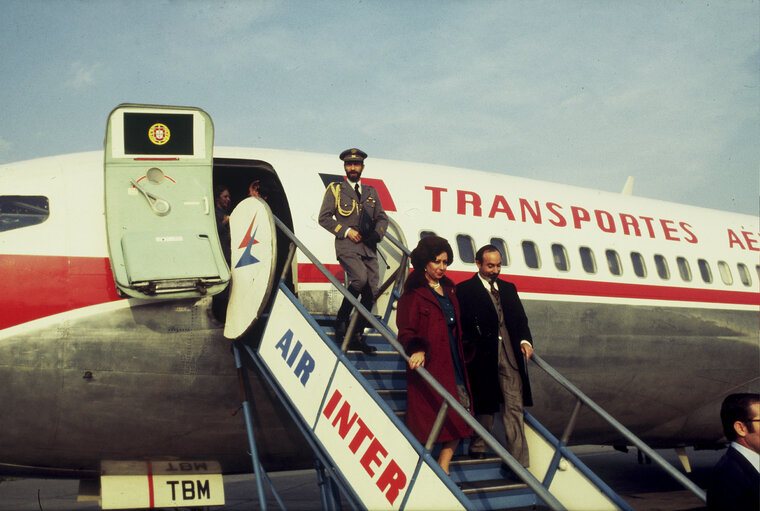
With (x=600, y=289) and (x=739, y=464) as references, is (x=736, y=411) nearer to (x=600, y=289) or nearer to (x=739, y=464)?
(x=739, y=464)

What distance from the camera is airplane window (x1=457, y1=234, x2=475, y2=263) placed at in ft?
27.5

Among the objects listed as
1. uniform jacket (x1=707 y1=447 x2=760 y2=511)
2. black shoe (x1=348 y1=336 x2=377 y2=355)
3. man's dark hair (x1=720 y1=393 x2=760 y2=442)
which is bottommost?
uniform jacket (x1=707 y1=447 x2=760 y2=511)

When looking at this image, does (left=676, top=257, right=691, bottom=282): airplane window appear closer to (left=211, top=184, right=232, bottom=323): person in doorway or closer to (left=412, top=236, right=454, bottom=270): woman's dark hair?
(left=412, top=236, right=454, bottom=270): woman's dark hair

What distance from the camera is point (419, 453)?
4633 mm

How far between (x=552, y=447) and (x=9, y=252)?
5.03 metres

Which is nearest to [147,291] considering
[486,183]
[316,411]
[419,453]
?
[316,411]

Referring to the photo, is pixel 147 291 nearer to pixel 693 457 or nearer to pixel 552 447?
pixel 552 447

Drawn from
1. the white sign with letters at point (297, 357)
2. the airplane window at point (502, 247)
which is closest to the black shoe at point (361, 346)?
the white sign with letters at point (297, 357)

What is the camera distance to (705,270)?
1072 cm

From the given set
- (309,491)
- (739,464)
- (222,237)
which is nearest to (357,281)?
(222,237)

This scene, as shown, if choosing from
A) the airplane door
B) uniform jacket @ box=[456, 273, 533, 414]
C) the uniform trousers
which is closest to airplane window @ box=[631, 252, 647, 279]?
uniform jacket @ box=[456, 273, 533, 414]

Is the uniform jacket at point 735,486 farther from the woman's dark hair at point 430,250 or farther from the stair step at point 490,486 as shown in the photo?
the woman's dark hair at point 430,250

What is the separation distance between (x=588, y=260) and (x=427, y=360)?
16.3 ft

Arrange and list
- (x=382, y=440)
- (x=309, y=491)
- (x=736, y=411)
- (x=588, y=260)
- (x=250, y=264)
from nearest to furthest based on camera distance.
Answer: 1. (x=736, y=411)
2. (x=382, y=440)
3. (x=250, y=264)
4. (x=588, y=260)
5. (x=309, y=491)
